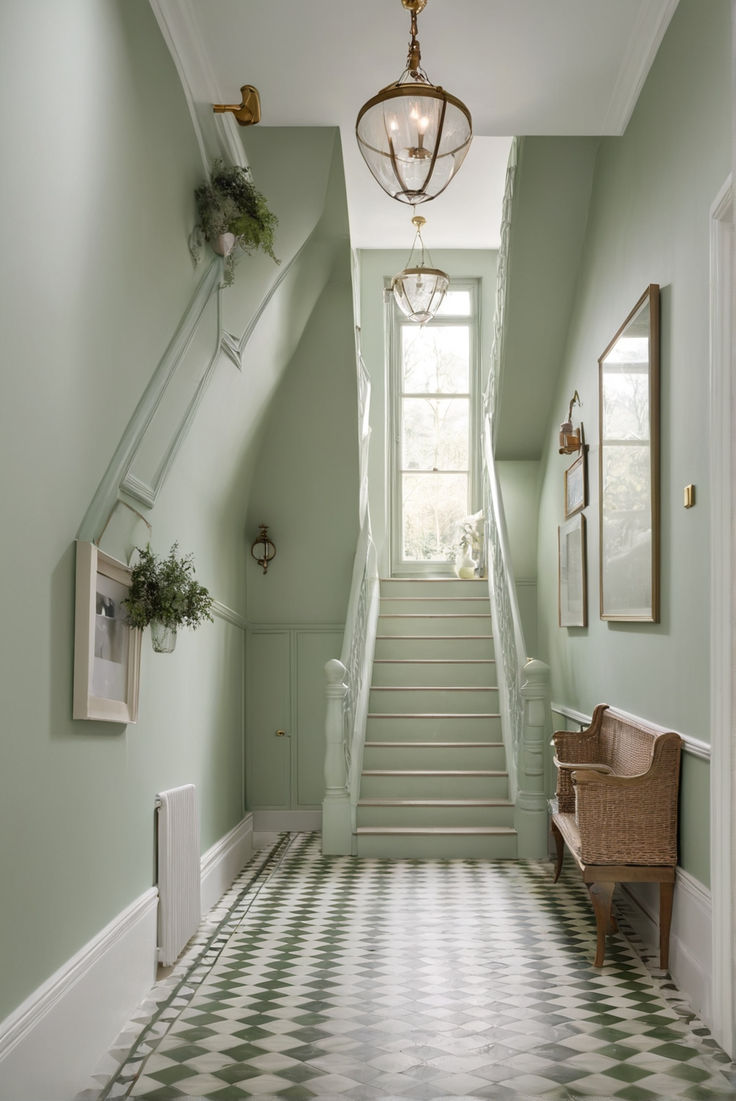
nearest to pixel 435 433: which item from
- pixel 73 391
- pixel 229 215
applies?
pixel 229 215

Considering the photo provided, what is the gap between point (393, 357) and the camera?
9703mm

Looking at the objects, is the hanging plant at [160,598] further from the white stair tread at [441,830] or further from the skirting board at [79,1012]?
the white stair tread at [441,830]

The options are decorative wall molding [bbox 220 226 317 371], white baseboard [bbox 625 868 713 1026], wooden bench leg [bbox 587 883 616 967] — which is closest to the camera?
white baseboard [bbox 625 868 713 1026]

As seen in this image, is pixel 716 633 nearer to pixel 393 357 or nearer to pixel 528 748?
pixel 528 748

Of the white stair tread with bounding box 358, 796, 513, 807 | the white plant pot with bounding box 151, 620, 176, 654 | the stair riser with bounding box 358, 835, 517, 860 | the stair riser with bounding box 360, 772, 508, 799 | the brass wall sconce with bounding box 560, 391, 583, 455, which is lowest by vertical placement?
the stair riser with bounding box 358, 835, 517, 860

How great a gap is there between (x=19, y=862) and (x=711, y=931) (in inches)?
92.3

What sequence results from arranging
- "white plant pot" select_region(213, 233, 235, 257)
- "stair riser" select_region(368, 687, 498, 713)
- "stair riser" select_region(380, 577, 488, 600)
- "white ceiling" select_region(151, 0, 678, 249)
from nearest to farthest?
"white ceiling" select_region(151, 0, 678, 249), "white plant pot" select_region(213, 233, 235, 257), "stair riser" select_region(368, 687, 498, 713), "stair riser" select_region(380, 577, 488, 600)

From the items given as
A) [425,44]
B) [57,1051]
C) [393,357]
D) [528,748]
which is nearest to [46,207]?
[425,44]

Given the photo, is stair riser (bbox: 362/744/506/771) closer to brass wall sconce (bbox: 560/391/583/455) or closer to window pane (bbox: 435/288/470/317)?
brass wall sconce (bbox: 560/391/583/455)

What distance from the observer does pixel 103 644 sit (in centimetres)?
341

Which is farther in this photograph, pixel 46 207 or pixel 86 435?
pixel 86 435

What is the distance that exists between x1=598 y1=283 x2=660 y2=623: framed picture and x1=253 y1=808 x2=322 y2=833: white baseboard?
3337 millimetres

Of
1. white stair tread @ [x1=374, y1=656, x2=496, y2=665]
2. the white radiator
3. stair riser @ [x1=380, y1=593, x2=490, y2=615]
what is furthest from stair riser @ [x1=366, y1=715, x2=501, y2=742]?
the white radiator

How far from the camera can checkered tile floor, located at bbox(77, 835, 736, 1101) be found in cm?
305
